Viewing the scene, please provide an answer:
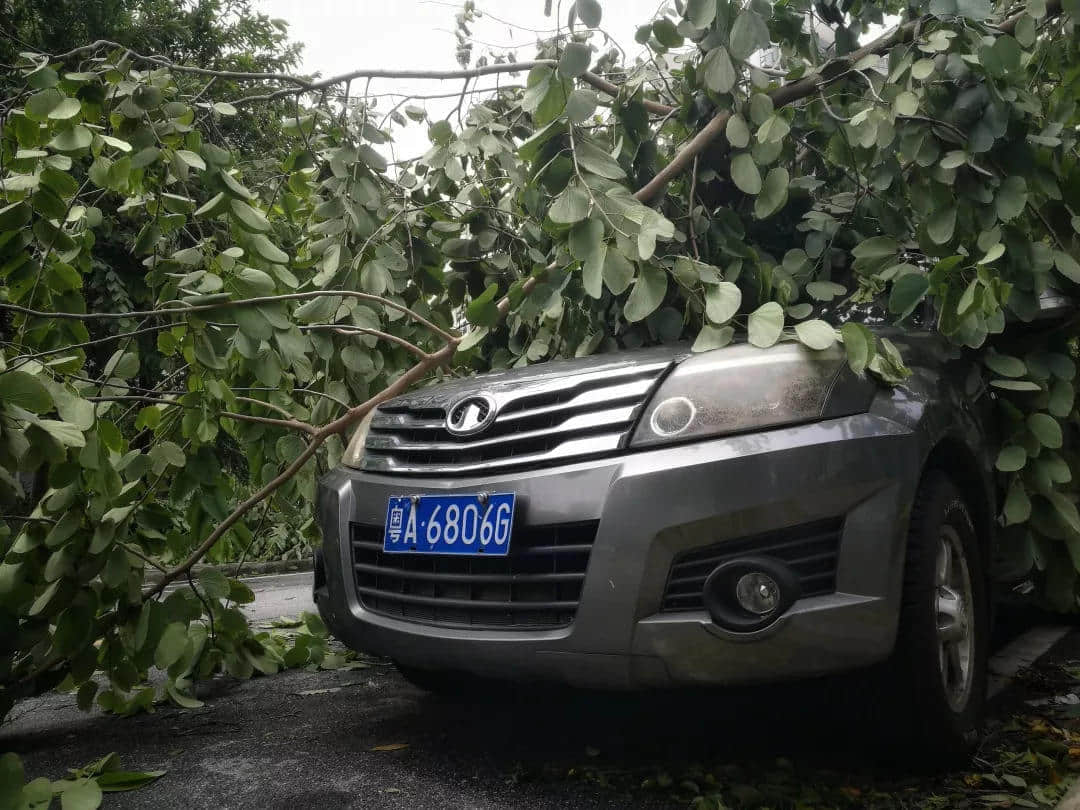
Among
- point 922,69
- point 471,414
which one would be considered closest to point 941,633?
point 471,414

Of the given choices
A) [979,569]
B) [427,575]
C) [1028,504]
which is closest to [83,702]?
[427,575]

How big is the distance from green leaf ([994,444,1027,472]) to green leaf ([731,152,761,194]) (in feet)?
3.20

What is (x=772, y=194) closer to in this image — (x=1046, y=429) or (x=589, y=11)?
(x=589, y=11)

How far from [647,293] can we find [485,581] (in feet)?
2.59

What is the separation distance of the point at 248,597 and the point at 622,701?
1.20 m

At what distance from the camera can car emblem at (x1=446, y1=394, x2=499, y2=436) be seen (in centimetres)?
232

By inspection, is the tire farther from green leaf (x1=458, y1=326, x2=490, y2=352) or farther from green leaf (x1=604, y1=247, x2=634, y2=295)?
green leaf (x1=458, y1=326, x2=490, y2=352)

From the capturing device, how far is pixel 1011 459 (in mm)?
2605

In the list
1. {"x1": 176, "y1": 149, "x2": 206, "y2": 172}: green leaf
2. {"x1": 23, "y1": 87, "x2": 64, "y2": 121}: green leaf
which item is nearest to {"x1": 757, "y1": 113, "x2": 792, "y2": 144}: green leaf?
{"x1": 176, "y1": 149, "x2": 206, "y2": 172}: green leaf

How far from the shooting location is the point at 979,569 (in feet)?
7.95

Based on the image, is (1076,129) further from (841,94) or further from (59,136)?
(59,136)

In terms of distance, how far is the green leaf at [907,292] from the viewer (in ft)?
8.01

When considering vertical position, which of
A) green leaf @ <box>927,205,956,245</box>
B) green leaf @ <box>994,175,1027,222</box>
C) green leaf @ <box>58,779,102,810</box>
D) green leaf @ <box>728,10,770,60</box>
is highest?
green leaf @ <box>728,10,770,60</box>

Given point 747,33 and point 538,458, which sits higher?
point 747,33
